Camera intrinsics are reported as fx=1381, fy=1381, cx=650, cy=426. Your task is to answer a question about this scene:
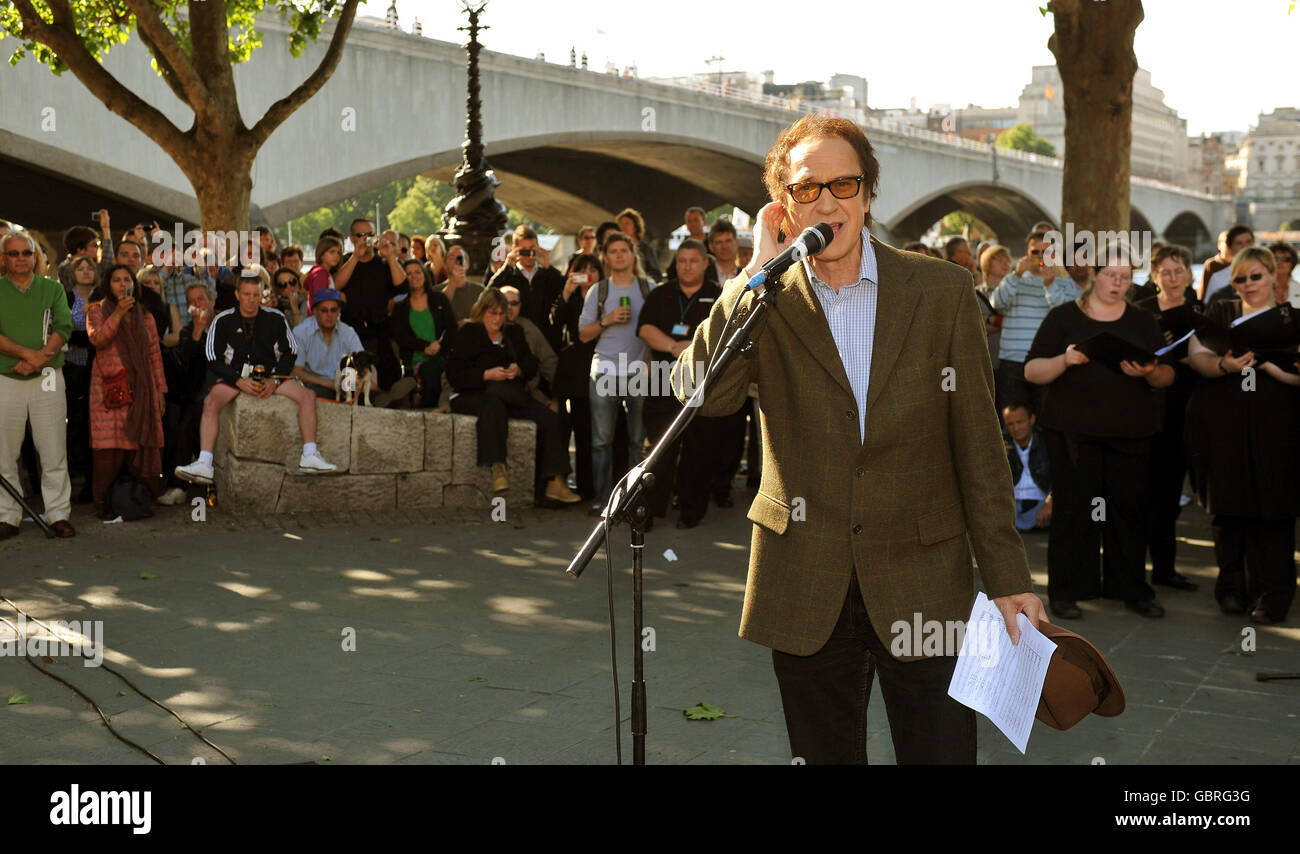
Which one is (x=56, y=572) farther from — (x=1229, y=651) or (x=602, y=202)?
(x=602, y=202)

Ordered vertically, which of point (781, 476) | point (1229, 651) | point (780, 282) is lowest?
point (1229, 651)

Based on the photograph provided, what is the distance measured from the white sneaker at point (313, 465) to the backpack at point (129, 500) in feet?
3.74

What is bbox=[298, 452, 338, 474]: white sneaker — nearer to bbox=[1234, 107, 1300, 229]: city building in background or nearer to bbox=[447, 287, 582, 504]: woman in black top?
bbox=[447, 287, 582, 504]: woman in black top

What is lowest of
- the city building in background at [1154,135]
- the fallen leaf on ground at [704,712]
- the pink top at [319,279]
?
the fallen leaf on ground at [704,712]

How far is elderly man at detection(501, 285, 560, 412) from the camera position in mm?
11523

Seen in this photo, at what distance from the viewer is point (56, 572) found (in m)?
8.59

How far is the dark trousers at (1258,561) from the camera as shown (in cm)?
769

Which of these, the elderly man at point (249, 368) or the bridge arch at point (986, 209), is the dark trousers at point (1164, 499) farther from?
the bridge arch at point (986, 209)

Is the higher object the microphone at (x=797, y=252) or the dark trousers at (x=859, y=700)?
the microphone at (x=797, y=252)

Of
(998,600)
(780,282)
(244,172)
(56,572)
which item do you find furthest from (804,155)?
(244,172)

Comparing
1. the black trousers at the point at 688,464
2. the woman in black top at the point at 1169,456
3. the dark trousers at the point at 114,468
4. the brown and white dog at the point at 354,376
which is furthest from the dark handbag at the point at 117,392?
the woman in black top at the point at 1169,456

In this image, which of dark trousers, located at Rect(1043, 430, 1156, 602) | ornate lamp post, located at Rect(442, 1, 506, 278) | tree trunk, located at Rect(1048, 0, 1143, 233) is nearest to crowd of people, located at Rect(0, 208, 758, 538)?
dark trousers, located at Rect(1043, 430, 1156, 602)
